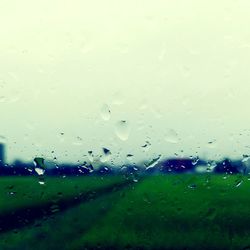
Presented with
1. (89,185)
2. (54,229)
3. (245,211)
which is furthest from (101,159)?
(245,211)

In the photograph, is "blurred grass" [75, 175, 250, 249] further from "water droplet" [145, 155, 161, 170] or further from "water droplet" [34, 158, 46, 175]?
"water droplet" [34, 158, 46, 175]

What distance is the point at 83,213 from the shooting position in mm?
2438

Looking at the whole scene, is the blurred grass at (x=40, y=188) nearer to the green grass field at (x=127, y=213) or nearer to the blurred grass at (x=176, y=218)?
the green grass field at (x=127, y=213)

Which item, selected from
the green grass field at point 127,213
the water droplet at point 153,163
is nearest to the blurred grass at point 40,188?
the green grass field at point 127,213

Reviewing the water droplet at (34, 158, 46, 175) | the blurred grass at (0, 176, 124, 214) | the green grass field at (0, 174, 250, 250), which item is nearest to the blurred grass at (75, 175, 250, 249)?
the green grass field at (0, 174, 250, 250)

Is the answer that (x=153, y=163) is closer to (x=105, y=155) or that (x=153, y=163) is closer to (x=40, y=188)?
(x=105, y=155)

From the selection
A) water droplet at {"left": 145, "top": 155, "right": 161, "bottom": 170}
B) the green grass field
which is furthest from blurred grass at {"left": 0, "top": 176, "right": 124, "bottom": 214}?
water droplet at {"left": 145, "top": 155, "right": 161, "bottom": 170}

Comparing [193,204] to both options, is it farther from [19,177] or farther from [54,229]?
[19,177]

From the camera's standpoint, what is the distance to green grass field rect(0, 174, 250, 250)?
2318 millimetres

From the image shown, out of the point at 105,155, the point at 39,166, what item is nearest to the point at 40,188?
the point at 39,166

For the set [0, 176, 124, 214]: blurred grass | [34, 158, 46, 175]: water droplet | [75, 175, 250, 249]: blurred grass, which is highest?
[34, 158, 46, 175]: water droplet

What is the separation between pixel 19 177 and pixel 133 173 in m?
0.49

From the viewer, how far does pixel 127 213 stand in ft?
7.93

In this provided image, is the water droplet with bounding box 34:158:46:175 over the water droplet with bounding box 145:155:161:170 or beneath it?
over
